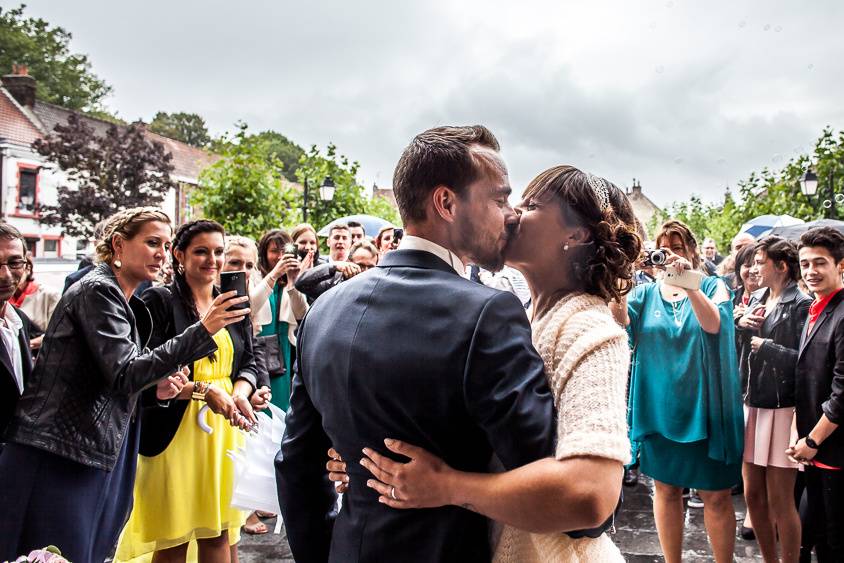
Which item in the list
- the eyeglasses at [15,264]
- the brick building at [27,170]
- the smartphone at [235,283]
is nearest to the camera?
the eyeglasses at [15,264]

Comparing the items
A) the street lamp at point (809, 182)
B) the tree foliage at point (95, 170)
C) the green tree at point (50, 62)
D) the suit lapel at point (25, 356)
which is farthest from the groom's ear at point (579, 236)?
the green tree at point (50, 62)

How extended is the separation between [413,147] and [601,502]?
0.89 m

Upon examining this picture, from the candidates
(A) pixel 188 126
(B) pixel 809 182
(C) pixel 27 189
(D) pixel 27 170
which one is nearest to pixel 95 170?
(D) pixel 27 170

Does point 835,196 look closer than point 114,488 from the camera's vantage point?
No

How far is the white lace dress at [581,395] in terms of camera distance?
137 cm

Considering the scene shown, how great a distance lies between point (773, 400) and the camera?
427 centimetres

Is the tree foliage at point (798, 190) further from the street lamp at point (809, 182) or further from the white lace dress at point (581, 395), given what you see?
the white lace dress at point (581, 395)

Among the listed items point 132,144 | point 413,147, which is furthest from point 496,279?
point 132,144

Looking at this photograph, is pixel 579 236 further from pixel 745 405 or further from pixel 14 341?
pixel 745 405

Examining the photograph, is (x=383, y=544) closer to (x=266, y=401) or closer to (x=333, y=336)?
(x=333, y=336)

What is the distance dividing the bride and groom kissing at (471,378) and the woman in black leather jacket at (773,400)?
298 cm

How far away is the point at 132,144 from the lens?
90.8 feet

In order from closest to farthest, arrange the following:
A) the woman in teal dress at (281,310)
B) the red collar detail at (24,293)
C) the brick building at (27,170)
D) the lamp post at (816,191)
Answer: the woman in teal dress at (281,310), the red collar detail at (24,293), the lamp post at (816,191), the brick building at (27,170)

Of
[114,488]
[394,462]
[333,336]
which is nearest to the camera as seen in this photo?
[394,462]
